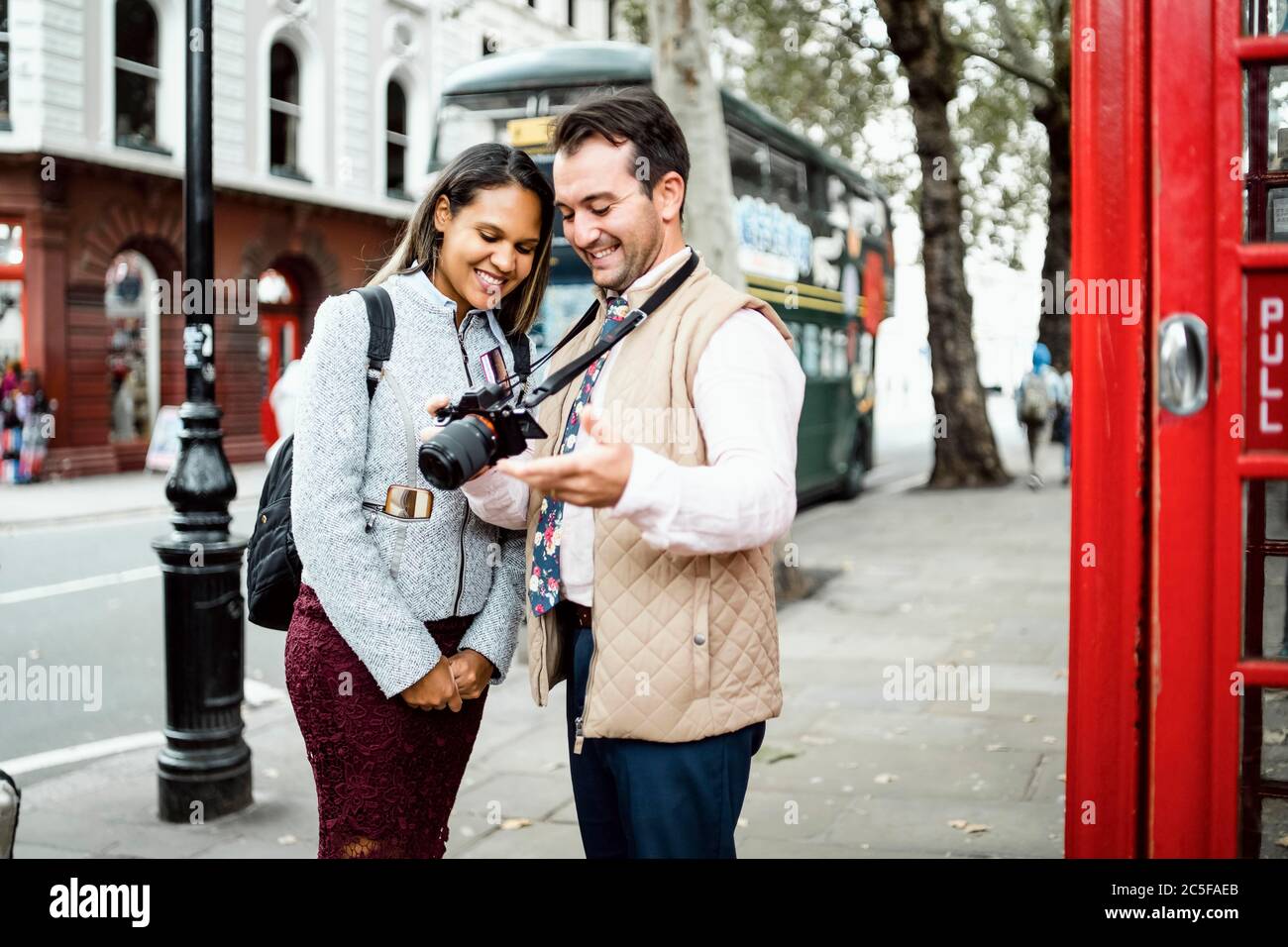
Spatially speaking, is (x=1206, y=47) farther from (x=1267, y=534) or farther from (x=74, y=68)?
(x=74, y=68)

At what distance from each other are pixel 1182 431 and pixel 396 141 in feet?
80.8

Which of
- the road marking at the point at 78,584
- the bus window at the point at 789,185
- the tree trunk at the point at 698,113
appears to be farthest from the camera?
the bus window at the point at 789,185

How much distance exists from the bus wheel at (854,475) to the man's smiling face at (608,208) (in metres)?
15.3

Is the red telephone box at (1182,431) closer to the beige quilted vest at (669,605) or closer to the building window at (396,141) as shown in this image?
the beige quilted vest at (669,605)

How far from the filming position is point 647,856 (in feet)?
7.29

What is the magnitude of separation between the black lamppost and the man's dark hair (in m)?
2.85

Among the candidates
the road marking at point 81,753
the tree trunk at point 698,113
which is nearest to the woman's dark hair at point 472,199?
the road marking at point 81,753

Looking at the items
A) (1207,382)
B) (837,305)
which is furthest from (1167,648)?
(837,305)

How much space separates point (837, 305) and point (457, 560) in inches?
564

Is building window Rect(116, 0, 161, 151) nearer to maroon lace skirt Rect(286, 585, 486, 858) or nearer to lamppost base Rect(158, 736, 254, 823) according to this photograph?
lamppost base Rect(158, 736, 254, 823)

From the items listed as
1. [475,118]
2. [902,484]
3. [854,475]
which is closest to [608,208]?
[475,118]

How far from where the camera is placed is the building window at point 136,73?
1970 centimetres

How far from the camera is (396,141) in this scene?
2531 cm

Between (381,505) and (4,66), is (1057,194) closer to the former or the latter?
(4,66)
